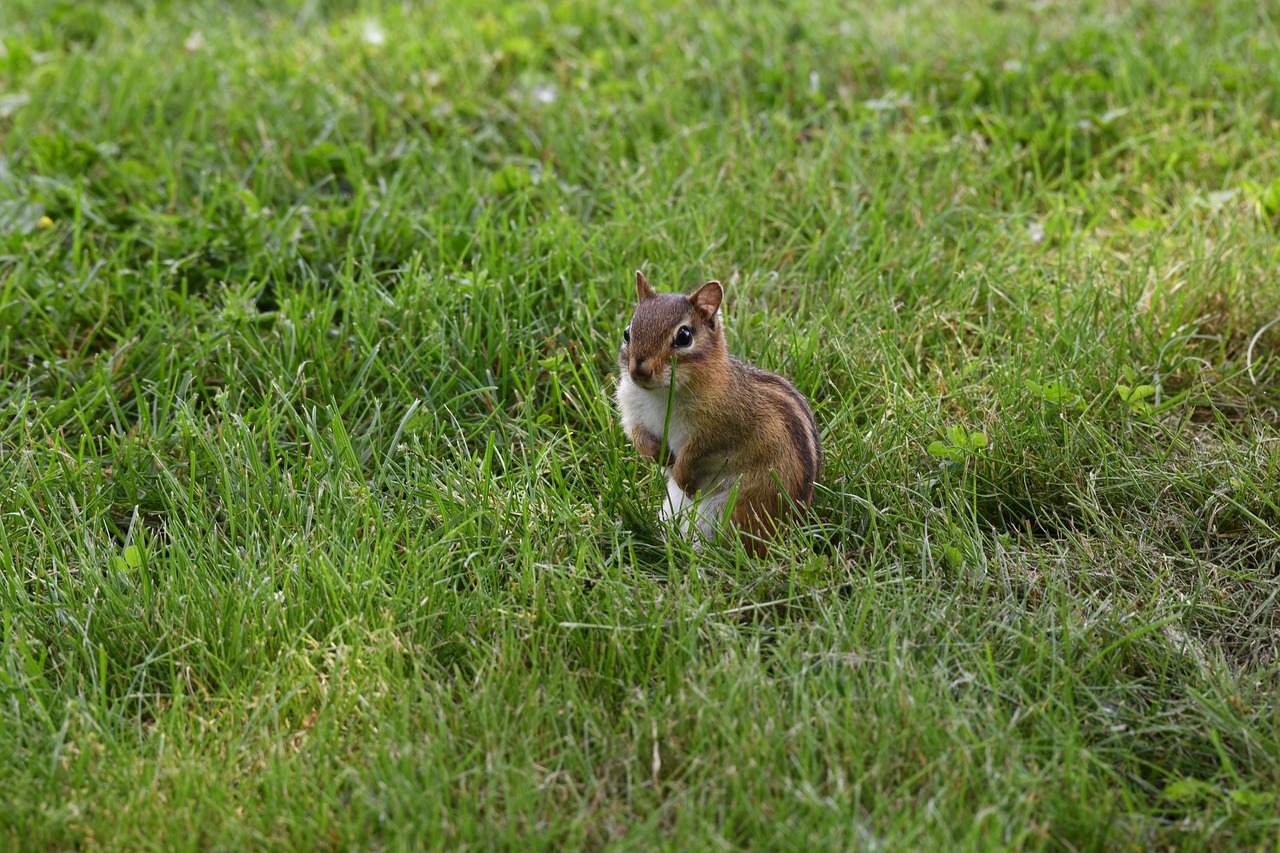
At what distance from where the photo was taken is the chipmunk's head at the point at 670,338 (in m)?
3.31

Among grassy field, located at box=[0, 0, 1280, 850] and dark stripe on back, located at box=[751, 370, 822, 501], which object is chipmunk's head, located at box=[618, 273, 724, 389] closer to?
dark stripe on back, located at box=[751, 370, 822, 501]

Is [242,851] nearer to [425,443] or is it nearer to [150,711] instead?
[150,711]

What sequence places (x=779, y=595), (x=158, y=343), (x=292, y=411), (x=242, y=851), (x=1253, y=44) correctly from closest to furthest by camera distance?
(x=242, y=851) → (x=779, y=595) → (x=292, y=411) → (x=158, y=343) → (x=1253, y=44)

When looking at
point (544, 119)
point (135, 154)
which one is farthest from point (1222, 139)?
point (135, 154)

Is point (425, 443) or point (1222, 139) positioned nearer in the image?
point (425, 443)

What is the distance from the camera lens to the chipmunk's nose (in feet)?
10.7

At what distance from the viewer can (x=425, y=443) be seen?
385 cm

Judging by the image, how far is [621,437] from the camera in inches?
150

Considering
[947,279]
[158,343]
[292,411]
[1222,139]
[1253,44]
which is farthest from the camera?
[1253,44]

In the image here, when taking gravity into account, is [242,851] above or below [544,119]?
below

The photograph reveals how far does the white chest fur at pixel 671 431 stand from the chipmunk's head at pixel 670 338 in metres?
0.08

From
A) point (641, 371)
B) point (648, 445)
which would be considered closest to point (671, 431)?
point (648, 445)

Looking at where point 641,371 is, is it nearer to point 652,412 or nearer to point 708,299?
point 652,412

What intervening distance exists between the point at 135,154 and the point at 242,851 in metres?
3.81
